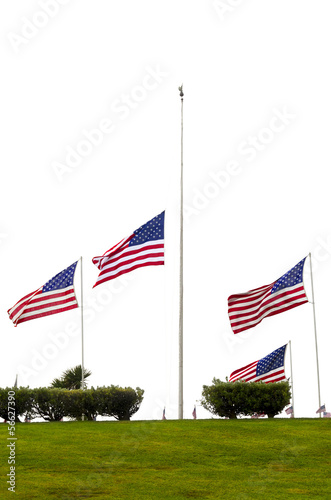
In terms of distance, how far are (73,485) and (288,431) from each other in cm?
715

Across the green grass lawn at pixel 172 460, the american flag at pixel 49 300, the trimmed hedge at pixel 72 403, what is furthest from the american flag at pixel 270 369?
the green grass lawn at pixel 172 460

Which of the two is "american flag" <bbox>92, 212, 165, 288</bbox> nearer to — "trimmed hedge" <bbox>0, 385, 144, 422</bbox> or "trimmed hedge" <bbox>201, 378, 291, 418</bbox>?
"trimmed hedge" <bbox>0, 385, 144, 422</bbox>

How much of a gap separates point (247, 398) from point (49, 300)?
25.0 feet

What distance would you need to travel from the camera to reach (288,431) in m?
17.3

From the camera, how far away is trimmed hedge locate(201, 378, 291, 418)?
21.0m

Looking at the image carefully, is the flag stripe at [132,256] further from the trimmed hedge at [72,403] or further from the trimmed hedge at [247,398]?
the trimmed hedge at [247,398]

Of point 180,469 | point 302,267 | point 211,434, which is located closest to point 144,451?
point 180,469

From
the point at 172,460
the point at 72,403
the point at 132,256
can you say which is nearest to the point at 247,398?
the point at 72,403

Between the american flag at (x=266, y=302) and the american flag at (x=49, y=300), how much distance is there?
18.3ft

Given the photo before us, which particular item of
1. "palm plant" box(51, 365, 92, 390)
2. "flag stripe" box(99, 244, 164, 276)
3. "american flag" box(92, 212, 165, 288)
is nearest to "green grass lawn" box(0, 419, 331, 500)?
"american flag" box(92, 212, 165, 288)

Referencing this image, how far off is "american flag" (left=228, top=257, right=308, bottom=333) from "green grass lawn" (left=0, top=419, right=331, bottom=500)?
17.9 ft

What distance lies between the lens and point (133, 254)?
23609 millimetres

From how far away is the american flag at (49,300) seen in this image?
2377 centimetres

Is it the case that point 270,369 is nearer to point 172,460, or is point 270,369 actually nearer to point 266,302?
point 266,302
